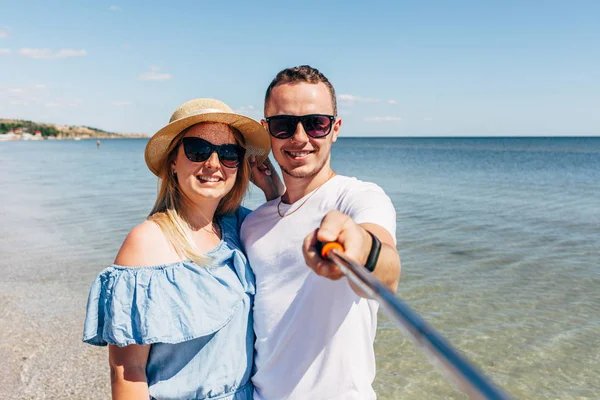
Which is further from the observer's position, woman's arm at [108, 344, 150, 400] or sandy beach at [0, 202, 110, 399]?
sandy beach at [0, 202, 110, 399]

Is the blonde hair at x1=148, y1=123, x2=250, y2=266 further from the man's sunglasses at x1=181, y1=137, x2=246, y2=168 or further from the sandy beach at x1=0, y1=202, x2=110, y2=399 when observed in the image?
the sandy beach at x1=0, y1=202, x2=110, y2=399

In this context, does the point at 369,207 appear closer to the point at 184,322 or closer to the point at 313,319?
the point at 313,319

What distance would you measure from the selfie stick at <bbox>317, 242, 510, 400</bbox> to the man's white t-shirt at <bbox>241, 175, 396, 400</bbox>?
1.13 meters

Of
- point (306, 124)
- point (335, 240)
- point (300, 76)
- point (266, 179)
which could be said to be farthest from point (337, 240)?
point (266, 179)

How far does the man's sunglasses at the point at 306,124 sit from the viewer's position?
2779 mm

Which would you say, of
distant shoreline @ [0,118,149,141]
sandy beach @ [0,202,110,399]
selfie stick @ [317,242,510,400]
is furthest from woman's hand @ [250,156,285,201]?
distant shoreline @ [0,118,149,141]

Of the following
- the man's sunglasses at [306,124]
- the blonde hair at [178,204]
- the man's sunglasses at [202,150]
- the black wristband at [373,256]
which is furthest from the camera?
the man's sunglasses at [202,150]

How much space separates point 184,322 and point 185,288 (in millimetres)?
166

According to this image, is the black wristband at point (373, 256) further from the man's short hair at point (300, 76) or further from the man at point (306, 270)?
the man's short hair at point (300, 76)

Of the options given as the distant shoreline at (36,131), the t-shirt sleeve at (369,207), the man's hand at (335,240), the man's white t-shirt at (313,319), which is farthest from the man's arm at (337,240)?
the distant shoreline at (36,131)

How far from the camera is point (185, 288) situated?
2.53 metres

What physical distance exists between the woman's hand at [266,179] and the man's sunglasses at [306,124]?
623 mm

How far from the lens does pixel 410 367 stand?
568 centimetres

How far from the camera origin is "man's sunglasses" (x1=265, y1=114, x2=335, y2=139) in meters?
2.78
